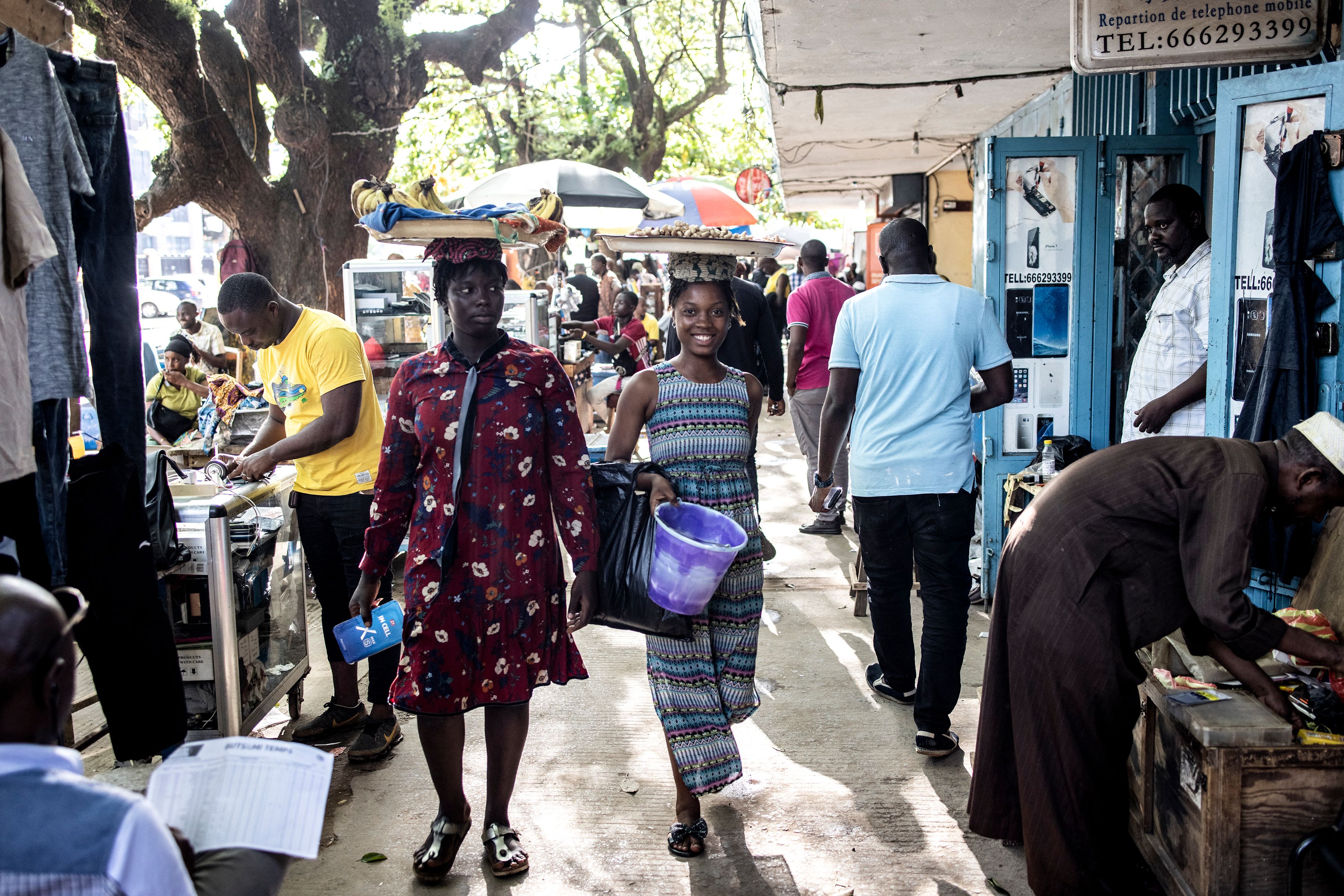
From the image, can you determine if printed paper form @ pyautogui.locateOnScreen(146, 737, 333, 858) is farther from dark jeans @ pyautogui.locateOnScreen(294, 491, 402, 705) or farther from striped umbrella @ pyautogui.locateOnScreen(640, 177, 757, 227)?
striped umbrella @ pyautogui.locateOnScreen(640, 177, 757, 227)

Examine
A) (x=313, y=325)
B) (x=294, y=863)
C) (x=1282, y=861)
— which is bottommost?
(x=294, y=863)

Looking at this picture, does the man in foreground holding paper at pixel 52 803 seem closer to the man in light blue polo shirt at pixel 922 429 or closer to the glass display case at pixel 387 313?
the man in light blue polo shirt at pixel 922 429

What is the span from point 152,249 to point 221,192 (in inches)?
1924

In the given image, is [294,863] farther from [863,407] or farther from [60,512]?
[863,407]

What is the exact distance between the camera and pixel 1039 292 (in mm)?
5684

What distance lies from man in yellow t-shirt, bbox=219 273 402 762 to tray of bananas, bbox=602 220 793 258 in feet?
4.01

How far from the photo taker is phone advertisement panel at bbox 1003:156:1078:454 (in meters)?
5.59

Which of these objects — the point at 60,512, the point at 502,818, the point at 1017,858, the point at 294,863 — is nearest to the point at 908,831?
the point at 1017,858

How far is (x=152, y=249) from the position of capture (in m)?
52.9

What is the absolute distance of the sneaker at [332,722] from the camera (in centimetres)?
440

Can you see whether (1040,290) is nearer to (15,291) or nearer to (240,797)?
(15,291)

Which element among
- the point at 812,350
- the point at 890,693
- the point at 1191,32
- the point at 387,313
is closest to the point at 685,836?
the point at 890,693

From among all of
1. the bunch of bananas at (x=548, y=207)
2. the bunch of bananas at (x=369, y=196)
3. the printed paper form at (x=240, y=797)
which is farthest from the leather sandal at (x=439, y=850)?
the bunch of bananas at (x=548, y=207)

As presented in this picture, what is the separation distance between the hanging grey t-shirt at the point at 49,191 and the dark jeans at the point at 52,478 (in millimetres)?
87
